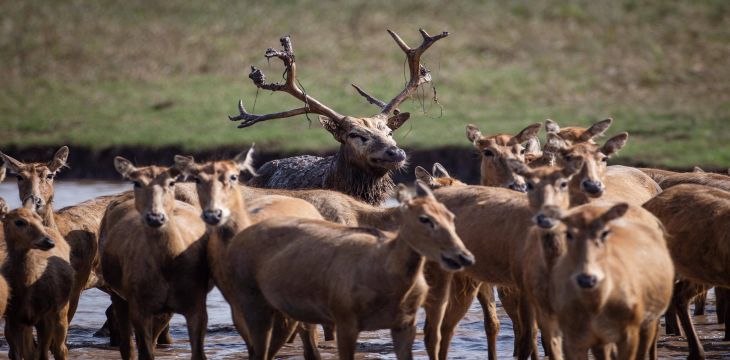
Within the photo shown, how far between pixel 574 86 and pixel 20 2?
21.1m

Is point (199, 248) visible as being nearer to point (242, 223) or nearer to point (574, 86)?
point (242, 223)

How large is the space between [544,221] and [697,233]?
2718 mm

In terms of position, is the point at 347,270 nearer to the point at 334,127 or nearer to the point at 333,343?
the point at 333,343

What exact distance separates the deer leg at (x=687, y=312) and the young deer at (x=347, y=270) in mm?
3264

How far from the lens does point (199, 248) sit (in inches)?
408

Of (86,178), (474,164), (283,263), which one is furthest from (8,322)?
(86,178)

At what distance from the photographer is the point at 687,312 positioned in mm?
11422

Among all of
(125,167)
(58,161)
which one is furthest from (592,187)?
(58,161)

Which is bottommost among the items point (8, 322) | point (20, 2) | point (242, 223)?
point (8, 322)

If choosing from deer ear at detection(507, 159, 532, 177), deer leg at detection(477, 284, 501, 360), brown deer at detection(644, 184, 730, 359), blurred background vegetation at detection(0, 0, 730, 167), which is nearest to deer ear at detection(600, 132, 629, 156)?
brown deer at detection(644, 184, 730, 359)

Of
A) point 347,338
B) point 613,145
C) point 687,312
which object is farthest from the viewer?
point 613,145

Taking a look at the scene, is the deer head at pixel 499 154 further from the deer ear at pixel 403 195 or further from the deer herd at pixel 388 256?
the deer ear at pixel 403 195

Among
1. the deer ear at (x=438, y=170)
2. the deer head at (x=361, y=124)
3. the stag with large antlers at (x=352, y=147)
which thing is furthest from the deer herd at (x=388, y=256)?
the deer ear at (x=438, y=170)

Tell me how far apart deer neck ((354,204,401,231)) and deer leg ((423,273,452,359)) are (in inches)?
51.3
